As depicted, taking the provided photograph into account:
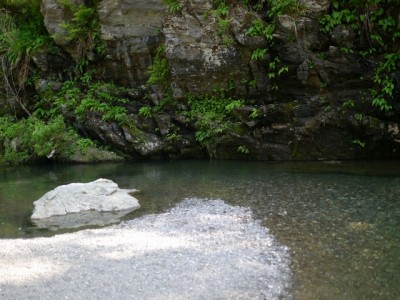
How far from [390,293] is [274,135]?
31.9 feet

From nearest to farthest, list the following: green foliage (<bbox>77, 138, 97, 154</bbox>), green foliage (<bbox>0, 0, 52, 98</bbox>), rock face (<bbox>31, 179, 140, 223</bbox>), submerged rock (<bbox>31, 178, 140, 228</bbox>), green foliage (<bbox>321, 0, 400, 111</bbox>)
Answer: submerged rock (<bbox>31, 178, 140, 228</bbox>)
rock face (<bbox>31, 179, 140, 223</bbox>)
green foliage (<bbox>321, 0, 400, 111</bbox>)
green foliage (<bbox>77, 138, 97, 154</bbox>)
green foliage (<bbox>0, 0, 52, 98</bbox>)

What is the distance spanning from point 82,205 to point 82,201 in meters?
0.10

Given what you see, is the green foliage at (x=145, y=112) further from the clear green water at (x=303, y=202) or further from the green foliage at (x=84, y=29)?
the green foliage at (x=84, y=29)

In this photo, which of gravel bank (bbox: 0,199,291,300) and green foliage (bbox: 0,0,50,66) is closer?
gravel bank (bbox: 0,199,291,300)

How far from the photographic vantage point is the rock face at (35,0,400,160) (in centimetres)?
1293

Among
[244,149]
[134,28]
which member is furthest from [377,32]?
[134,28]

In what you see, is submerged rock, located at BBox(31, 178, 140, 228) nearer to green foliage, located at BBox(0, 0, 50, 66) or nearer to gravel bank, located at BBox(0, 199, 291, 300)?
gravel bank, located at BBox(0, 199, 291, 300)

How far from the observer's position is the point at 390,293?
4.54 m

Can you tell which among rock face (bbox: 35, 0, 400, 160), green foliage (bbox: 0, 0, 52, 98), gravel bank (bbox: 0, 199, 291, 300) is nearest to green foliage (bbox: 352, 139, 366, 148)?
rock face (bbox: 35, 0, 400, 160)

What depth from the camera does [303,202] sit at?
8.35 meters

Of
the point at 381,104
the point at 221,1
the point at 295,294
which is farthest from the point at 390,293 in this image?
the point at 221,1

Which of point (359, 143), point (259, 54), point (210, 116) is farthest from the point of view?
point (210, 116)

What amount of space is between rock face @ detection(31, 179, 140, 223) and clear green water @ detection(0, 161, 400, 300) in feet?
1.07

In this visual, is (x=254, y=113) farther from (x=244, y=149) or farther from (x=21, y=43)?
(x=21, y=43)
